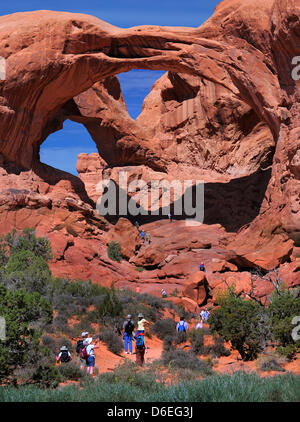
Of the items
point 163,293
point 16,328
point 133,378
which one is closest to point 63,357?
point 133,378

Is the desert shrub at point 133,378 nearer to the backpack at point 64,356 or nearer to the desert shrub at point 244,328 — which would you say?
the backpack at point 64,356

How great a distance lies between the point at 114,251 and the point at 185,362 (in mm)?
15354

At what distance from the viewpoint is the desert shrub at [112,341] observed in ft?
43.3

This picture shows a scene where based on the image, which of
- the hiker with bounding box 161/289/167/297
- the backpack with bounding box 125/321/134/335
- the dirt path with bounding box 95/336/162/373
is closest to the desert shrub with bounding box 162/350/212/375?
the dirt path with bounding box 95/336/162/373

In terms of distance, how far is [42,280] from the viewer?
52.7ft

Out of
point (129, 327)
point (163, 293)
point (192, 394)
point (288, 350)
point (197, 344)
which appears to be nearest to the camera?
point (192, 394)

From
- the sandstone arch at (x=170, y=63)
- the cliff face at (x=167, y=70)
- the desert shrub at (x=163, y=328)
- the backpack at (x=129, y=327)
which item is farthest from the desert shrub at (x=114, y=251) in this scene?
the backpack at (x=129, y=327)

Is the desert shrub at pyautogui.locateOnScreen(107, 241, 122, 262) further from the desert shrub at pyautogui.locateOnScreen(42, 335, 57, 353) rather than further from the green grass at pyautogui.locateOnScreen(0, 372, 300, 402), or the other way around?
the green grass at pyautogui.locateOnScreen(0, 372, 300, 402)

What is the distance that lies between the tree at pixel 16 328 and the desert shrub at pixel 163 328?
24.1 feet

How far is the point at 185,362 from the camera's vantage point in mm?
10844

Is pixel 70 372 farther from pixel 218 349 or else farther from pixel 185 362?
pixel 218 349

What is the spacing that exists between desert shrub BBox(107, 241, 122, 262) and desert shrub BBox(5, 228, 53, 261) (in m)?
4.37

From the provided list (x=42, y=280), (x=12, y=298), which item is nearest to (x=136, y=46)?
(x=42, y=280)

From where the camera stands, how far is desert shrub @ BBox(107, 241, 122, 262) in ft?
84.1
